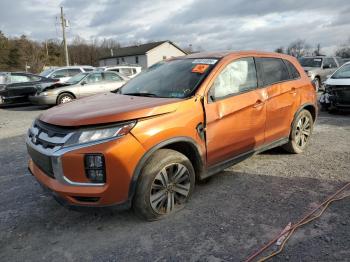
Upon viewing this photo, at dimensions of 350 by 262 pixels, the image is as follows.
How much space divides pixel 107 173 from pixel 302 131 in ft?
12.6

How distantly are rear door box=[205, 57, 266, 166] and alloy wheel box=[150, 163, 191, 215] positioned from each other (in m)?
0.43

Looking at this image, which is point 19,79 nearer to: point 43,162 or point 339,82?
point 339,82

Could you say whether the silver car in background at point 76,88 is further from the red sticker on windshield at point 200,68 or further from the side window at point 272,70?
the red sticker on windshield at point 200,68

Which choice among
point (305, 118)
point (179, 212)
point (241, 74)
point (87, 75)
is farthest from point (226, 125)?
point (87, 75)

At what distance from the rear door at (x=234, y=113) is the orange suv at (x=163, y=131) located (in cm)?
1

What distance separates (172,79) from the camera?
14.4ft

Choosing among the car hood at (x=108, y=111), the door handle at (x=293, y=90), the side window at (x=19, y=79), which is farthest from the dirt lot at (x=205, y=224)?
the side window at (x=19, y=79)

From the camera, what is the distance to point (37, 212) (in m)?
3.94

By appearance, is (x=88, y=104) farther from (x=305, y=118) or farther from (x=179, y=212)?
(x=305, y=118)

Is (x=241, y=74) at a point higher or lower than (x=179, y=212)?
higher

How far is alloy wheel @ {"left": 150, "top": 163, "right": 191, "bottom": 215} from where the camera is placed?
3566 mm

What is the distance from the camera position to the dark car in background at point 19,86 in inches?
565

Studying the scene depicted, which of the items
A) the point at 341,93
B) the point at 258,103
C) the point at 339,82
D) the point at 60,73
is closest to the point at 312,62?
the point at 339,82

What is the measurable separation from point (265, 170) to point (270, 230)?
1765 mm
